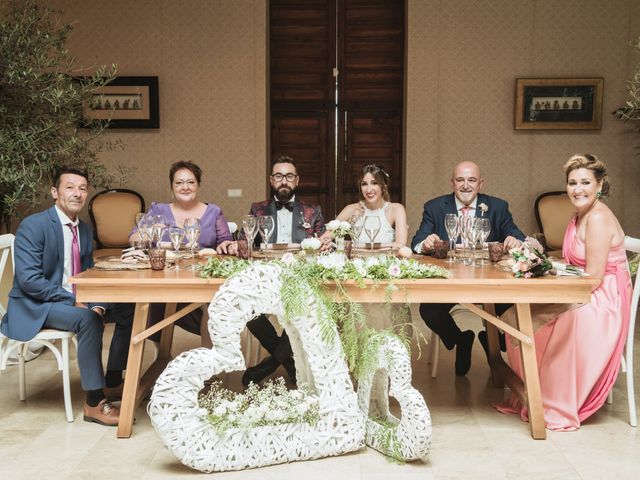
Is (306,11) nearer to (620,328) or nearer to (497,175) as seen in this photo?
(497,175)

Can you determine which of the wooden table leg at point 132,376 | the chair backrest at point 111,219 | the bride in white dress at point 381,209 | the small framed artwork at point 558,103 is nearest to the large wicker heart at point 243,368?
the wooden table leg at point 132,376

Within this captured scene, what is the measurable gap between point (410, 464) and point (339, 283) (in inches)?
31.1

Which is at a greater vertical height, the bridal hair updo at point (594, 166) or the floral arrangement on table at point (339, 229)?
the bridal hair updo at point (594, 166)

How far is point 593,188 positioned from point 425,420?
1480 mm

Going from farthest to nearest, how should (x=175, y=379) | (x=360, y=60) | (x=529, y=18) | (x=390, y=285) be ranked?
(x=360, y=60), (x=529, y=18), (x=390, y=285), (x=175, y=379)

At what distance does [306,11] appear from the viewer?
737cm

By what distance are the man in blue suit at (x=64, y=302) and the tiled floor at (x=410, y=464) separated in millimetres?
217

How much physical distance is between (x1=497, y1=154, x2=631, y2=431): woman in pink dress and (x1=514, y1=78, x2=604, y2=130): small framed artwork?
3644mm

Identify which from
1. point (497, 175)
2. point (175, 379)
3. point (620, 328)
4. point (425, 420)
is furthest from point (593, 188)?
point (497, 175)

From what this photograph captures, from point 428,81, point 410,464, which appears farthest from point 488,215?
point 428,81

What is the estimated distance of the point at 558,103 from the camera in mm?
6980

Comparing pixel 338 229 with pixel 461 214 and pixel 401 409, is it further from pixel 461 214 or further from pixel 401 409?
pixel 461 214

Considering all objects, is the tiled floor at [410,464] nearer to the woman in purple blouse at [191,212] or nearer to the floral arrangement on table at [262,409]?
the floral arrangement on table at [262,409]

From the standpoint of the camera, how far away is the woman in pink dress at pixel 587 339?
3367 mm
